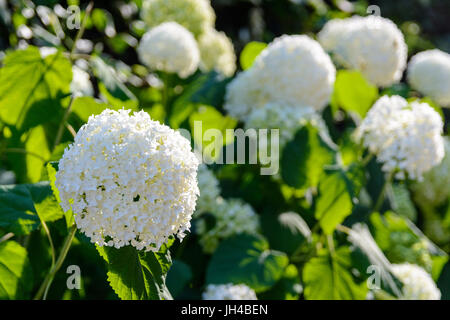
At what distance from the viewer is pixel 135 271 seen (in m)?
0.86

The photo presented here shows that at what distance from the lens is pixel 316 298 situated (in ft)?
4.46

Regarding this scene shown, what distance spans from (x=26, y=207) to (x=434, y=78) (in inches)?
72.8

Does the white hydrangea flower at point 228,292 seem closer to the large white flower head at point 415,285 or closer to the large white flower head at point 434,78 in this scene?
the large white flower head at point 415,285

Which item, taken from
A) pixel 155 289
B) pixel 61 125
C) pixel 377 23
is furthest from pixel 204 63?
pixel 155 289

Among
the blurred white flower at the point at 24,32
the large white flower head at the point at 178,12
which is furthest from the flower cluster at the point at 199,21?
the blurred white flower at the point at 24,32

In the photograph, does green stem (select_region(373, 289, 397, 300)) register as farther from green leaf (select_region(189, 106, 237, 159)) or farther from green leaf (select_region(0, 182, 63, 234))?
green leaf (select_region(0, 182, 63, 234))

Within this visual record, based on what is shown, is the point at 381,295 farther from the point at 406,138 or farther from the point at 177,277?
the point at 177,277

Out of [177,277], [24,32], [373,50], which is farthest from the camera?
[373,50]

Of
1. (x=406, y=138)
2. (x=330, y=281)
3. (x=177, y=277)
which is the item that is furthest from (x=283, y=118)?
(x=177, y=277)

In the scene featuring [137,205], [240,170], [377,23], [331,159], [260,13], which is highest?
[137,205]

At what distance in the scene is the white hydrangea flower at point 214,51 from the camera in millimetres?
2430

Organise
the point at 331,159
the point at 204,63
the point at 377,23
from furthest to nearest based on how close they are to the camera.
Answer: the point at 204,63
the point at 377,23
the point at 331,159

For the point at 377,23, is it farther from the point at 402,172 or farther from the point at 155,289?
the point at 155,289

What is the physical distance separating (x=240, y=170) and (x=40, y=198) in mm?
836
